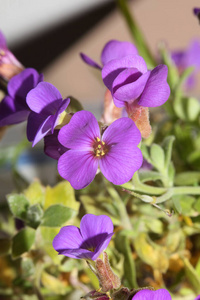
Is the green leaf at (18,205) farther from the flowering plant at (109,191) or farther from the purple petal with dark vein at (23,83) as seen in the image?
the purple petal with dark vein at (23,83)

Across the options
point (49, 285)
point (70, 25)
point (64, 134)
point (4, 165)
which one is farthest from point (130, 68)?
point (70, 25)

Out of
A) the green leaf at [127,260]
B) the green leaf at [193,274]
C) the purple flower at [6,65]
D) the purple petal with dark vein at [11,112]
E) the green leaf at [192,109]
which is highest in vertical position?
the purple flower at [6,65]

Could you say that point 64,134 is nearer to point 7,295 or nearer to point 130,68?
point 130,68

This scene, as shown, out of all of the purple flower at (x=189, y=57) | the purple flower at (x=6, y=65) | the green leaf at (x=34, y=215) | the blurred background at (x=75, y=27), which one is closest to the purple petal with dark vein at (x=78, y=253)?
the green leaf at (x=34, y=215)

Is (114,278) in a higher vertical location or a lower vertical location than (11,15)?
lower

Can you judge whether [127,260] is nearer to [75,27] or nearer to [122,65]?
[122,65]

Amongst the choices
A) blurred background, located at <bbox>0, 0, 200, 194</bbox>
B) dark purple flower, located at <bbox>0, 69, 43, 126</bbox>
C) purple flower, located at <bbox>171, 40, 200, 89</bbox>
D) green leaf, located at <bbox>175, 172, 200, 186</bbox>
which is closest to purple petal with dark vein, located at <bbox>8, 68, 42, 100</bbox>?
dark purple flower, located at <bbox>0, 69, 43, 126</bbox>

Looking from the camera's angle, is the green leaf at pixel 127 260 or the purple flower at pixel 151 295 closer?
the purple flower at pixel 151 295
